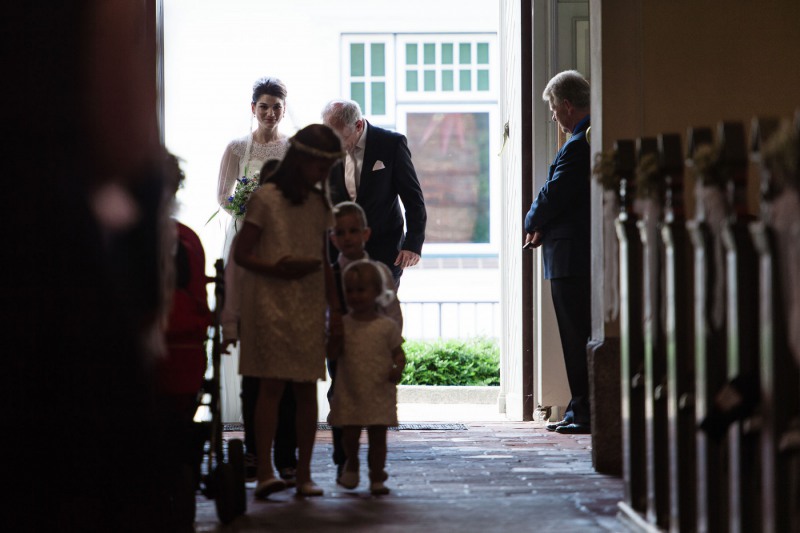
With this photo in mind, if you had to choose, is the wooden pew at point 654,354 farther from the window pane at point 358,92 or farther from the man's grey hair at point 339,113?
the window pane at point 358,92

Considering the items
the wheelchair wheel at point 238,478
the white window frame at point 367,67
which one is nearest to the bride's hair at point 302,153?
the wheelchair wheel at point 238,478

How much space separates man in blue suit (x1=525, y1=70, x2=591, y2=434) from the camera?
6.32 m

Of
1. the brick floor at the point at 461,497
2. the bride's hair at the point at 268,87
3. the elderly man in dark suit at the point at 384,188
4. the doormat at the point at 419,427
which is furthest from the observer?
the doormat at the point at 419,427

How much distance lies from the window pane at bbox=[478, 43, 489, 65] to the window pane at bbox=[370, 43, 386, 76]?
1.12 m

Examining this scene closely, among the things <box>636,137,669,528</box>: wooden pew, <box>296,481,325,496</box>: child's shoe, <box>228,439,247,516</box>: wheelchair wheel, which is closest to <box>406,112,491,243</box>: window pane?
<box>296,481,325,496</box>: child's shoe

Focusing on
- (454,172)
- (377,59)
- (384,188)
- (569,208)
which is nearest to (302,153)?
(384,188)

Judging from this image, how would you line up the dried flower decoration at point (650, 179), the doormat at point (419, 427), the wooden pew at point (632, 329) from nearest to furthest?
1. the dried flower decoration at point (650, 179)
2. the wooden pew at point (632, 329)
3. the doormat at point (419, 427)

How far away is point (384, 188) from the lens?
19.7 ft

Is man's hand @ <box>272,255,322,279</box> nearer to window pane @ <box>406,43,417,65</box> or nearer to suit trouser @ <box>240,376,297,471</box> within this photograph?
suit trouser @ <box>240,376,297,471</box>

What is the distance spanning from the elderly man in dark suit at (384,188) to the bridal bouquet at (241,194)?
600 mm

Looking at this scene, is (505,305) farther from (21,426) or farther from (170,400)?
(21,426)

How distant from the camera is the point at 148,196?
2.03 meters

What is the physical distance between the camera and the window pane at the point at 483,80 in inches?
571

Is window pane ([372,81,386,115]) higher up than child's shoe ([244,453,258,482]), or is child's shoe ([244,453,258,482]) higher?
window pane ([372,81,386,115])
